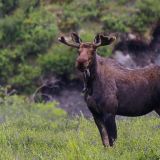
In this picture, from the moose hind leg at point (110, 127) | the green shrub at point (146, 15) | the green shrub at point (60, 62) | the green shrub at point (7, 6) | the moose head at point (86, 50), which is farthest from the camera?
the green shrub at point (7, 6)

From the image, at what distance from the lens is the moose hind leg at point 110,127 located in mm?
10656

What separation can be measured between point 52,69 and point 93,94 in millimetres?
11719

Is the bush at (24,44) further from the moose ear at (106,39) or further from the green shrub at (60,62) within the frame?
the moose ear at (106,39)

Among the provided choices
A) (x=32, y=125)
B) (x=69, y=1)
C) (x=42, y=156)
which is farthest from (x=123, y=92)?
(x=69, y=1)

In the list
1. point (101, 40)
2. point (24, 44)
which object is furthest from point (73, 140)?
point (24, 44)

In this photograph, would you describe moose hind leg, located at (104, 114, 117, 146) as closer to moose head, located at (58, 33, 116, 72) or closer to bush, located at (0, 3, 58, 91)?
moose head, located at (58, 33, 116, 72)

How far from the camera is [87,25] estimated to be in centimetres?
2336

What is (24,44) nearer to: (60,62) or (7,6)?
(60,62)

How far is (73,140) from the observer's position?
938cm

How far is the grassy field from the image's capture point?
9211 mm

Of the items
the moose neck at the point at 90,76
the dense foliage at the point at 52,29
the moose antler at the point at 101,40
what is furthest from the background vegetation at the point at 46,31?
the moose antler at the point at 101,40

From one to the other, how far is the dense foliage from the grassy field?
670 centimetres

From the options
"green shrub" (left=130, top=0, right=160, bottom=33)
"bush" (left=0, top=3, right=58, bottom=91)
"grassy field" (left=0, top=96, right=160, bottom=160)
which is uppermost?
"grassy field" (left=0, top=96, right=160, bottom=160)

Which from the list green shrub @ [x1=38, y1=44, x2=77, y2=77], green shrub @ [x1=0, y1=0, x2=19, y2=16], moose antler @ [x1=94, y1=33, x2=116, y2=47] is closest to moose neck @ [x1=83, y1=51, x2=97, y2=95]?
moose antler @ [x1=94, y1=33, x2=116, y2=47]
